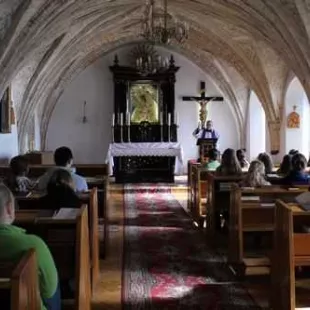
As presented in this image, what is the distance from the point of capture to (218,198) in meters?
9.22

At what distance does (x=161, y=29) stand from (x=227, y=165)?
3.64 m

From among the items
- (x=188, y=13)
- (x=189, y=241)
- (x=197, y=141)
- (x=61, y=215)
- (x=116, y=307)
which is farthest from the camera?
(x=197, y=141)

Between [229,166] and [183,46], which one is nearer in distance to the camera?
[229,166]

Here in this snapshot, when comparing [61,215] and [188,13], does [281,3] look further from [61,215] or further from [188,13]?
[61,215]

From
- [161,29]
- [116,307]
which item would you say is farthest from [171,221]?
[116,307]

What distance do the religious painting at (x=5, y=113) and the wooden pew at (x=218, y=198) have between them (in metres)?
6.43

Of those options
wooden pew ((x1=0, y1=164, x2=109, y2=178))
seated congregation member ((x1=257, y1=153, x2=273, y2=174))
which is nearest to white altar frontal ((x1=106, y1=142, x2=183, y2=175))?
wooden pew ((x1=0, y1=164, x2=109, y2=178))

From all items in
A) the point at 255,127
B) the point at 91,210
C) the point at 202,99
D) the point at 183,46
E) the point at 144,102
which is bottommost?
the point at 91,210

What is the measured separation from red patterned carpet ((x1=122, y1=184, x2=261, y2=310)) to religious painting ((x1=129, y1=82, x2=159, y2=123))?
9.90 metres

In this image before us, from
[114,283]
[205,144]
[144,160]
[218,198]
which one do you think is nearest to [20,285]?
[114,283]

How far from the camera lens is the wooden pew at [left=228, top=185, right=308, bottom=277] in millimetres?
6777

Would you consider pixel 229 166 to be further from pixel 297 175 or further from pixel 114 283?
pixel 114 283

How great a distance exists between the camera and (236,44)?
18.2 m

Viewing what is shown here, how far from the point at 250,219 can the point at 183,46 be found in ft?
48.7
